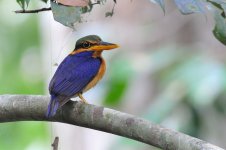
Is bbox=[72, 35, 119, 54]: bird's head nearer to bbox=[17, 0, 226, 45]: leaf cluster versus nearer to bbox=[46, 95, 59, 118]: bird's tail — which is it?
bbox=[46, 95, 59, 118]: bird's tail

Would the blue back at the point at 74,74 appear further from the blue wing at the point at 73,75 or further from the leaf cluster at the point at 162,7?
the leaf cluster at the point at 162,7

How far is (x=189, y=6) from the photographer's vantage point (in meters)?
2.54

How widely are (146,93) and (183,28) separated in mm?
769

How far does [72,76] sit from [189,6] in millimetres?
1517

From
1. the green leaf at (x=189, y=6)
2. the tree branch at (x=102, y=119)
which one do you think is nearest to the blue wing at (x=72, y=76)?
the tree branch at (x=102, y=119)

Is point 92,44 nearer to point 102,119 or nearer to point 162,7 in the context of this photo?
point 102,119

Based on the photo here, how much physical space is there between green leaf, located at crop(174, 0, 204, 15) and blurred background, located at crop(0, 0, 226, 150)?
14 cm

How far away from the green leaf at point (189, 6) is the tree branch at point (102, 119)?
1.96ft

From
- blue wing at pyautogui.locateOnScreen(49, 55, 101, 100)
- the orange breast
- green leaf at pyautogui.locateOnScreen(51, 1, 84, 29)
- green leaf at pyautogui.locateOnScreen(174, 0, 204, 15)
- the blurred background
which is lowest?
the blurred background

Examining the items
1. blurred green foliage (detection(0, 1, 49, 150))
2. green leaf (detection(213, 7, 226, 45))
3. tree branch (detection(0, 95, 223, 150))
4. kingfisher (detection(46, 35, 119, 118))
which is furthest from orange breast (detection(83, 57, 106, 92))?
blurred green foliage (detection(0, 1, 49, 150))

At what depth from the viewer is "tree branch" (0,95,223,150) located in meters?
2.89

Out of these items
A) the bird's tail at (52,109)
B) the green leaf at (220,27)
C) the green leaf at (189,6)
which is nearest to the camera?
the green leaf at (189,6)

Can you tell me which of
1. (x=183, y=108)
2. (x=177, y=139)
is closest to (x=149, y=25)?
(x=183, y=108)

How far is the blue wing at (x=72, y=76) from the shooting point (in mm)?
3664
